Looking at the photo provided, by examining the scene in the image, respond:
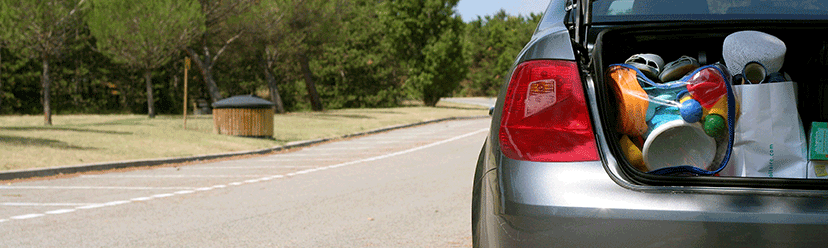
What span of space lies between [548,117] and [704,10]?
1013 millimetres

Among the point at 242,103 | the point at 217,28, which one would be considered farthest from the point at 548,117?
the point at 217,28

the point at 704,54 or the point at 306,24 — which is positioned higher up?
the point at 306,24

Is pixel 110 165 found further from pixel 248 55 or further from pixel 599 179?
pixel 248 55

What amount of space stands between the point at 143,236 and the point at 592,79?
4.65 metres

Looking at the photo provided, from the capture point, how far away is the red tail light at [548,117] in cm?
233

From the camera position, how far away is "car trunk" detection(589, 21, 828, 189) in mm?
2271

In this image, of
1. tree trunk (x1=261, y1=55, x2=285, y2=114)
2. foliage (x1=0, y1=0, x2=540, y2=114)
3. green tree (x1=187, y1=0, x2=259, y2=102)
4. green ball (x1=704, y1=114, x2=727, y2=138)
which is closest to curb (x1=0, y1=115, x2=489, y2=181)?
green ball (x1=704, y1=114, x2=727, y2=138)

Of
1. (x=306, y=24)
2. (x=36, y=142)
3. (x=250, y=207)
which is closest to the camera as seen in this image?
(x=250, y=207)

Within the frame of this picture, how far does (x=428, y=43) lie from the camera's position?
51719mm

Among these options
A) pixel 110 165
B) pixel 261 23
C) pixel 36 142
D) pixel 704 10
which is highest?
pixel 261 23

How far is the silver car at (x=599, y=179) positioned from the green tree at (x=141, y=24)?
1016 inches

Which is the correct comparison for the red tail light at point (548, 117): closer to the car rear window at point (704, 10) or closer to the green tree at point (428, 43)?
the car rear window at point (704, 10)

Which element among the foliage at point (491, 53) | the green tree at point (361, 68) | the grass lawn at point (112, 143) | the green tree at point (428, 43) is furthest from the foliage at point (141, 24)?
the foliage at point (491, 53)

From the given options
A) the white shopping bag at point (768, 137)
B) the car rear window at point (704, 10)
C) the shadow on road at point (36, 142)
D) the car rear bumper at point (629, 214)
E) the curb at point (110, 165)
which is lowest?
the curb at point (110, 165)
